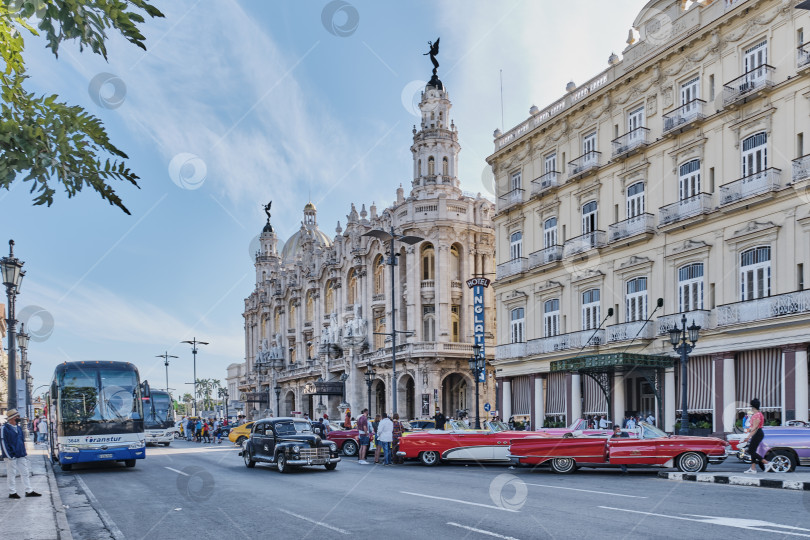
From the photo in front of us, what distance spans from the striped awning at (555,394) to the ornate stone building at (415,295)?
1294 centimetres

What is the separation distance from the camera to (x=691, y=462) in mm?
19656

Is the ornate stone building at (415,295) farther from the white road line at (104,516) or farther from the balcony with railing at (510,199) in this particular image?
the white road line at (104,516)

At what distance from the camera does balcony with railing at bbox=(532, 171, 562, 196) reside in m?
38.9

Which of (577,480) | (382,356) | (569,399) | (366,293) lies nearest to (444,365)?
(382,356)

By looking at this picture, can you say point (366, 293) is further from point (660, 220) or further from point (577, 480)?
point (577, 480)

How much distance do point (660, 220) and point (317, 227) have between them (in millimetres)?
82347

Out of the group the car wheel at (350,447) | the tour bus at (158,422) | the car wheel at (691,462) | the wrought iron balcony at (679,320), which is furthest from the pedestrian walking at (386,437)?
the tour bus at (158,422)

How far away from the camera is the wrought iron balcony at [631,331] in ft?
105

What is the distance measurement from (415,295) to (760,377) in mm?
32932

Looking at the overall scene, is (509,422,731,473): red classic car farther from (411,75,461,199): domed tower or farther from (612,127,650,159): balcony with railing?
(411,75,461,199): domed tower

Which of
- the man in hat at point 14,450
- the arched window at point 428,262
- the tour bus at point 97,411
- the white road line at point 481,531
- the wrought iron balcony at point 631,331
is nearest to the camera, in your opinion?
the white road line at point 481,531

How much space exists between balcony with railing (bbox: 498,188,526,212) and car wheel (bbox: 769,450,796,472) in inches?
925

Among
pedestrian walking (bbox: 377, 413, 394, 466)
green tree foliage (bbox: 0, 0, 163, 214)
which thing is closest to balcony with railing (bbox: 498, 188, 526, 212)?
pedestrian walking (bbox: 377, 413, 394, 466)

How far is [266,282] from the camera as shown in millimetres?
96250
